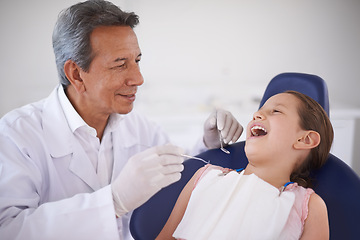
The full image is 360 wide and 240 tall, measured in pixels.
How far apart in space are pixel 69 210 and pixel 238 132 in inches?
33.1

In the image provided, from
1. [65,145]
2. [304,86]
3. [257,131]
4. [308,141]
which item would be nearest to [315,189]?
[308,141]

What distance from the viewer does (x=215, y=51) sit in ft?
10.5

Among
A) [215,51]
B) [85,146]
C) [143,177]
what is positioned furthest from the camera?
[215,51]

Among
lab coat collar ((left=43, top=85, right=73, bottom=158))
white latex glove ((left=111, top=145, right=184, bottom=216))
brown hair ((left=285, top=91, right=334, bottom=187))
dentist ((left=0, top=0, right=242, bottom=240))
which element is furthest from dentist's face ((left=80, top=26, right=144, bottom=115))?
brown hair ((left=285, top=91, right=334, bottom=187))

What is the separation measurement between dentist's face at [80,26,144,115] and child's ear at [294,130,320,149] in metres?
0.70

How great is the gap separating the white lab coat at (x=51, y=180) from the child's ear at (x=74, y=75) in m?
0.13

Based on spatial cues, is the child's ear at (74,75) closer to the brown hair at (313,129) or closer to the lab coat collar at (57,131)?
the lab coat collar at (57,131)

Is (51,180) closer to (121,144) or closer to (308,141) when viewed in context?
(121,144)

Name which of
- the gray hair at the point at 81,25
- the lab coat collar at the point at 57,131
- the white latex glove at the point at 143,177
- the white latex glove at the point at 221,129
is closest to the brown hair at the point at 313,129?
the white latex glove at the point at 221,129

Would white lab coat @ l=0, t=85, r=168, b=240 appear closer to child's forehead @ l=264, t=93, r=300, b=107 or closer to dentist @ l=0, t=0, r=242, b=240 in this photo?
dentist @ l=0, t=0, r=242, b=240

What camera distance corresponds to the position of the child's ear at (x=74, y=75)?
1556 millimetres

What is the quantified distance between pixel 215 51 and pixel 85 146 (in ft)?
6.10

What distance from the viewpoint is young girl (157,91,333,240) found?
4.00 feet

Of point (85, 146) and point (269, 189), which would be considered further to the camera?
point (85, 146)
